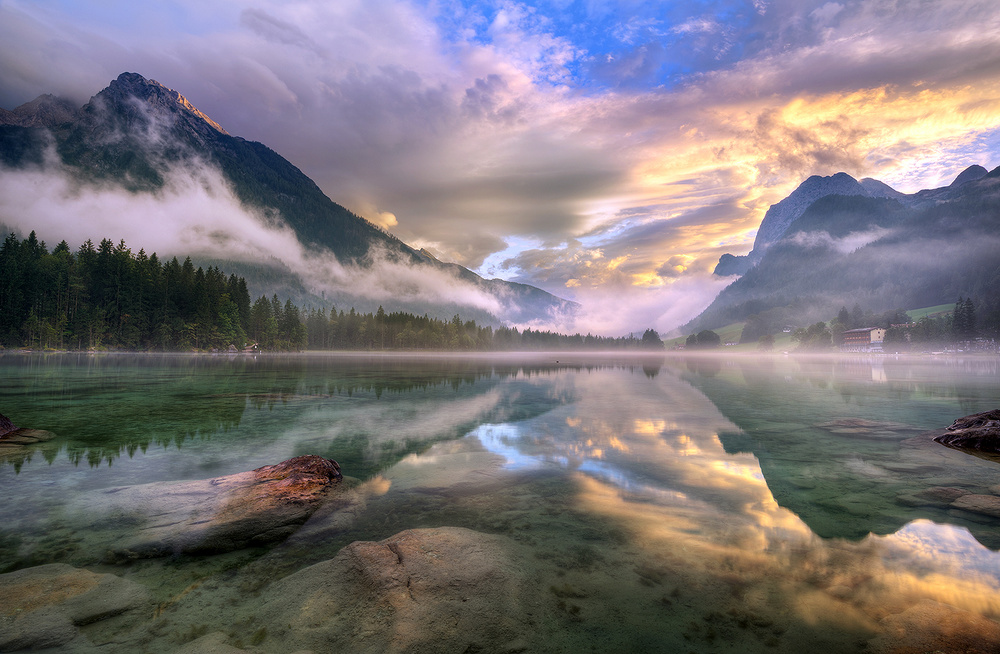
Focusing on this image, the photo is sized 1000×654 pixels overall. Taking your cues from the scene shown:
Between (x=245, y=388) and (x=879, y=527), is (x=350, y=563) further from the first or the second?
(x=245, y=388)

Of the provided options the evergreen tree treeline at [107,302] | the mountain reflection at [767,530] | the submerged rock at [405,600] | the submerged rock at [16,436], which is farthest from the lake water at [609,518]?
the evergreen tree treeline at [107,302]

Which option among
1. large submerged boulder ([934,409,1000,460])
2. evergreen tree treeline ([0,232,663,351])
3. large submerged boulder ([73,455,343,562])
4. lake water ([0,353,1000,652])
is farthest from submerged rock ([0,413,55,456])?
evergreen tree treeline ([0,232,663,351])

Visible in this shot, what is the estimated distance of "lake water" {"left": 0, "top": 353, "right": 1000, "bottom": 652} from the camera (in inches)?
232

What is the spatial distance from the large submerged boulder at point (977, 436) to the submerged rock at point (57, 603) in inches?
1006

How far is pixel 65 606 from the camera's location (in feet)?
19.4

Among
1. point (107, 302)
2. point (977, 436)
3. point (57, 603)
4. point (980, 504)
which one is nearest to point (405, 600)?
point (57, 603)

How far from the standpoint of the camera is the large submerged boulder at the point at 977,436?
1625 centimetres

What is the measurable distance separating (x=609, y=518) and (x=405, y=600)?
213 inches

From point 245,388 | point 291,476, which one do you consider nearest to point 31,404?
point 245,388

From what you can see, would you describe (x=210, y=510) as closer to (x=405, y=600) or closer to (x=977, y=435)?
(x=405, y=600)

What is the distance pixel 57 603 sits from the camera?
19.5ft

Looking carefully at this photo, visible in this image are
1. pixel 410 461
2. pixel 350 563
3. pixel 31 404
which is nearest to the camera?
pixel 350 563

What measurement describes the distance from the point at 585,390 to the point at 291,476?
102 feet

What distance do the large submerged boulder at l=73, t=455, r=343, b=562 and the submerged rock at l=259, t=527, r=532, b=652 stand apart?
265cm
